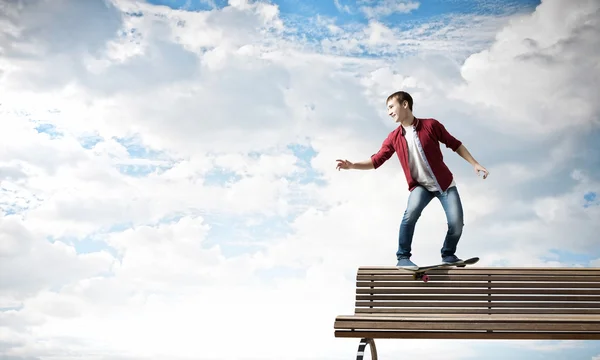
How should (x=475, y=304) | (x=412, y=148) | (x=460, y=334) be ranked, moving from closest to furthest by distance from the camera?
(x=460, y=334) < (x=475, y=304) < (x=412, y=148)

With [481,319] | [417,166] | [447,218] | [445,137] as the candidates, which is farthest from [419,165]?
[481,319]

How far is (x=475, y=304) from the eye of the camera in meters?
5.38

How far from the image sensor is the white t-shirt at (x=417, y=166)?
18.6 feet

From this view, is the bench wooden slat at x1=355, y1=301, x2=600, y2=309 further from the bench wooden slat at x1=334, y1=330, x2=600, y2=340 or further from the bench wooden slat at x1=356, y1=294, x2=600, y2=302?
the bench wooden slat at x1=334, y1=330, x2=600, y2=340

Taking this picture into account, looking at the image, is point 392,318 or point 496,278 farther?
point 496,278

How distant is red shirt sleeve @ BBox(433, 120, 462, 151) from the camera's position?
19.1 feet

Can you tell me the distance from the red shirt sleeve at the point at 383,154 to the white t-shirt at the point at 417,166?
197 millimetres

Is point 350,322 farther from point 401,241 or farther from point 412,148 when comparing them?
point 412,148

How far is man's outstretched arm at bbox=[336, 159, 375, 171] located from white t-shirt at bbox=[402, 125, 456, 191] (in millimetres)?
375

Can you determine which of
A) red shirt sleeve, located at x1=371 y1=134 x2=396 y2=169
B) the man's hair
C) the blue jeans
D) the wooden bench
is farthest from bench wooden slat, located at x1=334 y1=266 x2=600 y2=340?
the man's hair

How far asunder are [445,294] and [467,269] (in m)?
0.28

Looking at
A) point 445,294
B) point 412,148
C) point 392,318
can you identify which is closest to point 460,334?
point 392,318

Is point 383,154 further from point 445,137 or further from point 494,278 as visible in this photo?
point 494,278

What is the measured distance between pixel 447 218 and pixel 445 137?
2.33ft
